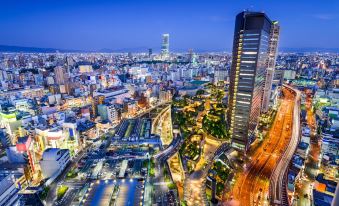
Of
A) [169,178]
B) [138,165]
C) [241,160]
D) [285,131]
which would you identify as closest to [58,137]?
[138,165]

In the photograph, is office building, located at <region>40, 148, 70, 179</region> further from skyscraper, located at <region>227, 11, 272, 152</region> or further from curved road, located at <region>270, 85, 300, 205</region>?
curved road, located at <region>270, 85, 300, 205</region>

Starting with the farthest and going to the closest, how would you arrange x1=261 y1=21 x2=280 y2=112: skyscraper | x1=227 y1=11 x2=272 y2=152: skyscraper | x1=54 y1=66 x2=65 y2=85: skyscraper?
x1=54 y1=66 x2=65 y2=85: skyscraper
x1=261 y1=21 x2=280 y2=112: skyscraper
x1=227 y1=11 x2=272 y2=152: skyscraper

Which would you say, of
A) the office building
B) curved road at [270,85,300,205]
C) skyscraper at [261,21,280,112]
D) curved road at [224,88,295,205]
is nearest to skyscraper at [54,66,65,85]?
the office building

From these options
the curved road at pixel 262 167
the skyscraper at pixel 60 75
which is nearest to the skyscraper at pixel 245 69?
the curved road at pixel 262 167

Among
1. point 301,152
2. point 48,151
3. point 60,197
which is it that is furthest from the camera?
point 301,152

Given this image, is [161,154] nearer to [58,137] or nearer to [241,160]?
[241,160]

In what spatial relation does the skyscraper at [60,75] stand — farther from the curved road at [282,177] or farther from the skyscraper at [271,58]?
the curved road at [282,177]

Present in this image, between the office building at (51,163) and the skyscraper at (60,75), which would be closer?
the office building at (51,163)

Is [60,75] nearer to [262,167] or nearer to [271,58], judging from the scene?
[271,58]
